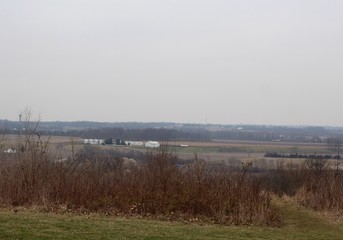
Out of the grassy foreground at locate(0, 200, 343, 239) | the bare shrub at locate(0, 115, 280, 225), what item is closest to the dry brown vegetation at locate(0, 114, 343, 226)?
the bare shrub at locate(0, 115, 280, 225)

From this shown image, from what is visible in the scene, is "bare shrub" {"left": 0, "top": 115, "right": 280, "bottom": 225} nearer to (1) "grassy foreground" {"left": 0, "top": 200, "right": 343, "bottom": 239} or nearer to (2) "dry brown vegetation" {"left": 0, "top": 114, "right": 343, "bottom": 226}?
(2) "dry brown vegetation" {"left": 0, "top": 114, "right": 343, "bottom": 226}

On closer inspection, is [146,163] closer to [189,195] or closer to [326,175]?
[189,195]

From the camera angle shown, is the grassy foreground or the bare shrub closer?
the grassy foreground

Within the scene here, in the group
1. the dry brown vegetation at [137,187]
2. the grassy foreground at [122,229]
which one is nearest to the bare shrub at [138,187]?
the dry brown vegetation at [137,187]

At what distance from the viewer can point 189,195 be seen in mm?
16422

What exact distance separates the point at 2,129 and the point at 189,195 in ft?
31.4

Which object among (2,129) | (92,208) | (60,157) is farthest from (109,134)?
(92,208)

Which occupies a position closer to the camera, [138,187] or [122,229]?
[122,229]

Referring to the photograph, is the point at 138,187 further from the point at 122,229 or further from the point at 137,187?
the point at 122,229

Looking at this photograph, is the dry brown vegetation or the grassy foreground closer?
the grassy foreground

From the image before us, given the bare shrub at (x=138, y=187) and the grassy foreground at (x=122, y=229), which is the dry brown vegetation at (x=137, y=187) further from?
the grassy foreground at (x=122, y=229)

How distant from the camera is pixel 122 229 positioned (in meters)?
12.1

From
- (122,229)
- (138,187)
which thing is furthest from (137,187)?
(122,229)

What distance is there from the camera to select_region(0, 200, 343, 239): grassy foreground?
10930 mm
